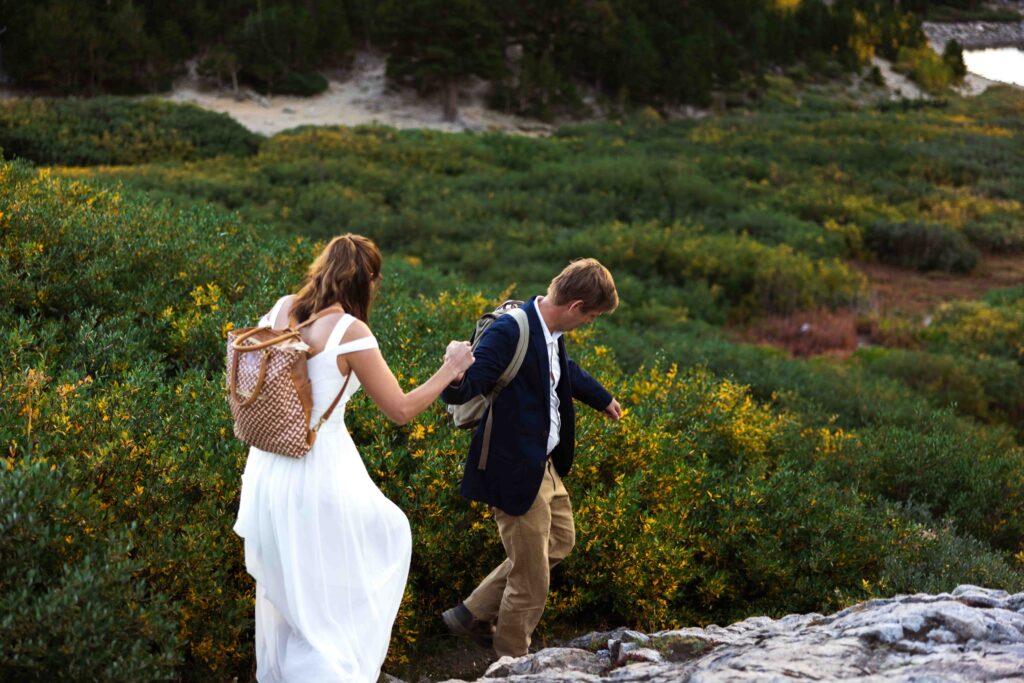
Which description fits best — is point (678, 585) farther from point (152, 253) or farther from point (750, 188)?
point (750, 188)

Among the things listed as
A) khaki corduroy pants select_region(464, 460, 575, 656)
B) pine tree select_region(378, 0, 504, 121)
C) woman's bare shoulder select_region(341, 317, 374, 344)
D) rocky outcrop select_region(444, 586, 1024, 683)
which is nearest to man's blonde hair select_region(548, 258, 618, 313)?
khaki corduroy pants select_region(464, 460, 575, 656)

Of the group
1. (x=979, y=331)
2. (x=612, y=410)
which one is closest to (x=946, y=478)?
(x=612, y=410)

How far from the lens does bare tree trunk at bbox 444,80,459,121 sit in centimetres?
3869

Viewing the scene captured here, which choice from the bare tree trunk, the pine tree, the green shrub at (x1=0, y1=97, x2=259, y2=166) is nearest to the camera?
the green shrub at (x1=0, y1=97, x2=259, y2=166)

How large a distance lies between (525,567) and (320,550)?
3.60 feet

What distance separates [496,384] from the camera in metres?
3.92

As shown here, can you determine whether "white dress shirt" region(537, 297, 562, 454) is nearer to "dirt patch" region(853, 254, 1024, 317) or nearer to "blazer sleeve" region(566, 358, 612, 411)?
"blazer sleeve" region(566, 358, 612, 411)

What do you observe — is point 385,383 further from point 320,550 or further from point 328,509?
point 320,550

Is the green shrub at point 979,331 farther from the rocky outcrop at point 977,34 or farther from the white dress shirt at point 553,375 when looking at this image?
the rocky outcrop at point 977,34

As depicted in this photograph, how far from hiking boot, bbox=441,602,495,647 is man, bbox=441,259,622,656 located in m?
0.23

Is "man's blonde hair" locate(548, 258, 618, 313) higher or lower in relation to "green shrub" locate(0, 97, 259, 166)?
higher

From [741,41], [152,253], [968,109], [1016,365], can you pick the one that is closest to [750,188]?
[1016,365]

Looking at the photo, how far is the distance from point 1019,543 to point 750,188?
60.7ft

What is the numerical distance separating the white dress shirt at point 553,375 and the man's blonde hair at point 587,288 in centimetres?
14
